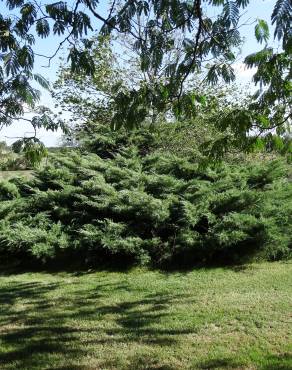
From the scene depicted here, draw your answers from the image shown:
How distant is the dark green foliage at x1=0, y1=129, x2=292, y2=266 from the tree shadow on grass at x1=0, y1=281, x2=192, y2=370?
113 cm

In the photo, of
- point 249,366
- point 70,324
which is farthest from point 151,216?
point 249,366

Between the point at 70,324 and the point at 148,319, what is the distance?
0.91 meters

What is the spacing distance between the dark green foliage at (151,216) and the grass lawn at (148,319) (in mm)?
442

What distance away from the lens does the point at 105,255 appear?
8.28 metres

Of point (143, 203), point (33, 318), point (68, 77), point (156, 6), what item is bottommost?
point (33, 318)

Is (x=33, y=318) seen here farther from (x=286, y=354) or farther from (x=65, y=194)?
(x=65, y=194)

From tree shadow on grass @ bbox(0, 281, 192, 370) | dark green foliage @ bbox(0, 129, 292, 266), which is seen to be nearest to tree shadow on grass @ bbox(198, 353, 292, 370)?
tree shadow on grass @ bbox(0, 281, 192, 370)

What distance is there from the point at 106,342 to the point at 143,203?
3573mm

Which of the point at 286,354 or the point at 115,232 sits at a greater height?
the point at 115,232

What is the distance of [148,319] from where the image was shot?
223 inches

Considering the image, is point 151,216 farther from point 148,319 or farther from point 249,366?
point 249,366

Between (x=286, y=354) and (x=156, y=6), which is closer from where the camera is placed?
(x=156, y=6)

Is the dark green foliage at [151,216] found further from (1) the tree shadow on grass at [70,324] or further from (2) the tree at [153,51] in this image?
(2) the tree at [153,51]

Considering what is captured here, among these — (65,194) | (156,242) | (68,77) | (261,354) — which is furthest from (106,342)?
(68,77)
